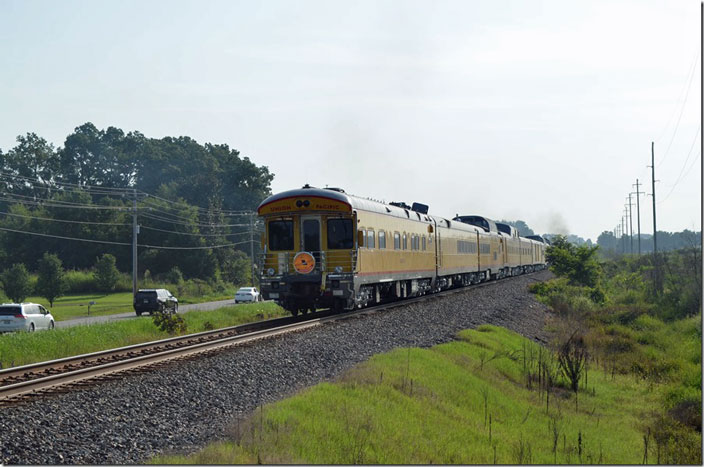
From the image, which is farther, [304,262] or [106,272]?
[106,272]

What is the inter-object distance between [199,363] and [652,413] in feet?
32.4

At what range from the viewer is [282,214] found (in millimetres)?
22297

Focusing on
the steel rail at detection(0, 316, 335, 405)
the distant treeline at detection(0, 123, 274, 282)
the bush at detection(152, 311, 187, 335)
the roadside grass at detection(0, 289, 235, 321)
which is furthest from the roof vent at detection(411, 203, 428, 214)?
the distant treeline at detection(0, 123, 274, 282)

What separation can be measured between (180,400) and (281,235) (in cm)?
1205

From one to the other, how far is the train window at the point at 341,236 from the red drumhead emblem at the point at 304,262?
70 centimetres

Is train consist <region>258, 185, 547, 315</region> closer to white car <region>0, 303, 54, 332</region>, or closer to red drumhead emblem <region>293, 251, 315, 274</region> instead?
red drumhead emblem <region>293, 251, 315, 274</region>

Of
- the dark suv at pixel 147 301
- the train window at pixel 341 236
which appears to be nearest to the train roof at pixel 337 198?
the train window at pixel 341 236

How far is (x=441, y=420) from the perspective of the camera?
36.1ft

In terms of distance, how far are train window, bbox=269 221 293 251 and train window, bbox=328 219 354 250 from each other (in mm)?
1192

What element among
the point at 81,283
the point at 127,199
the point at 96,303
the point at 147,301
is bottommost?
the point at 96,303

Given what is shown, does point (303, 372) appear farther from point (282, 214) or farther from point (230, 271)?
point (230, 271)

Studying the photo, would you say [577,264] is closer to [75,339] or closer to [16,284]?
[75,339]

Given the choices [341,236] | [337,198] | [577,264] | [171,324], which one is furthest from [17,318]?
[577,264]

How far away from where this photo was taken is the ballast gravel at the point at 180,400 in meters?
8.17
